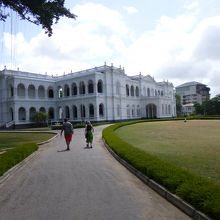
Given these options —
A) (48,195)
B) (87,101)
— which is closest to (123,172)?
(48,195)

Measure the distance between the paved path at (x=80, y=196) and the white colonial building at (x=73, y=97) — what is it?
47.8 meters

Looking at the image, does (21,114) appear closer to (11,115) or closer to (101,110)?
(11,115)

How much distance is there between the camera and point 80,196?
26.6 ft

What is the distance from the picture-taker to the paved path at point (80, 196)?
6.66 metres

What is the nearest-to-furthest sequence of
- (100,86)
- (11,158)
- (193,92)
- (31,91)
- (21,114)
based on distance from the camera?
(11,158), (21,114), (100,86), (31,91), (193,92)

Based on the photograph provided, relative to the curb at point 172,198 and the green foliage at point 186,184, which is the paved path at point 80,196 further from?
the green foliage at point 186,184

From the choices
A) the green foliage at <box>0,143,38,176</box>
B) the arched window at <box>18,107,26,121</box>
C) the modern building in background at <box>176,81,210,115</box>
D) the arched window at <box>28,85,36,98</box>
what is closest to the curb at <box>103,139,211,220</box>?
the green foliage at <box>0,143,38,176</box>

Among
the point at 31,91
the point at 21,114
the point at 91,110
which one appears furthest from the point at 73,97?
the point at 21,114

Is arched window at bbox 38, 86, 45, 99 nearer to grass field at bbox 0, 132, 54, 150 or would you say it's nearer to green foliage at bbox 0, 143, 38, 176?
grass field at bbox 0, 132, 54, 150

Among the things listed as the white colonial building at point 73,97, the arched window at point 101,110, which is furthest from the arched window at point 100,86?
the arched window at point 101,110

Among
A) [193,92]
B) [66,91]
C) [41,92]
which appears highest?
[193,92]

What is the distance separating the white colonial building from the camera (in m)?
59.5

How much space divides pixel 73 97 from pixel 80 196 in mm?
55855

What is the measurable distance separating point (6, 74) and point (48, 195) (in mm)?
54624
